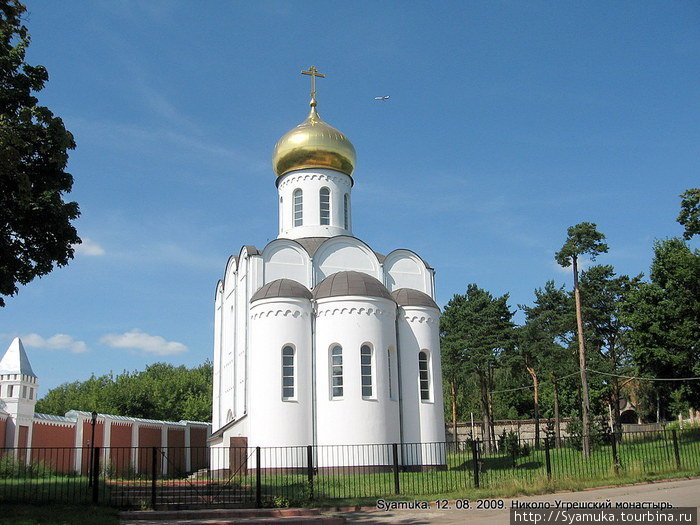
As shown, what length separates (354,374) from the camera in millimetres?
20141

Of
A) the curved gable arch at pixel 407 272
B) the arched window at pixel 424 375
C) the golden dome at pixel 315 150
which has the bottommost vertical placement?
the arched window at pixel 424 375

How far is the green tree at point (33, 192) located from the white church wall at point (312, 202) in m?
13.2

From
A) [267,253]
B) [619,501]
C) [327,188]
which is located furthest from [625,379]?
[619,501]

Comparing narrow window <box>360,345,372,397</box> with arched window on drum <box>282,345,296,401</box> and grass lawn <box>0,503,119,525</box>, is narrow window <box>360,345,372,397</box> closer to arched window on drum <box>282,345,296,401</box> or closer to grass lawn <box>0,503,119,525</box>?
arched window on drum <box>282,345,296,401</box>

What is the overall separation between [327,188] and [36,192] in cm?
1465

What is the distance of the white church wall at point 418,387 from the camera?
21.2 meters

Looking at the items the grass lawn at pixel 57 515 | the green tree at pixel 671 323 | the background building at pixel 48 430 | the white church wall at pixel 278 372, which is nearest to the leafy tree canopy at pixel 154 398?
the background building at pixel 48 430

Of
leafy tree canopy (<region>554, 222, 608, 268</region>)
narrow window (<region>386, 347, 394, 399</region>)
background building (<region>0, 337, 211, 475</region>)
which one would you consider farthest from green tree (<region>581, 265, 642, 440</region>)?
background building (<region>0, 337, 211, 475</region>)

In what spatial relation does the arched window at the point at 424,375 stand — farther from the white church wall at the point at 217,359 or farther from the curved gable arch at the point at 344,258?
the white church wall at the point at 217,359

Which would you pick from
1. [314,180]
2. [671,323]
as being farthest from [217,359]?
[671,323]

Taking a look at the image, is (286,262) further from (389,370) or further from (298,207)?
(389,370)

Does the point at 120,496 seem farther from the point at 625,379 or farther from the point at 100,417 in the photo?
the point at 625,379

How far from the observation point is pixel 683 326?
83.4 ft

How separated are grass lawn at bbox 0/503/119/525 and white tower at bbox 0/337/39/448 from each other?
9.90 metres
